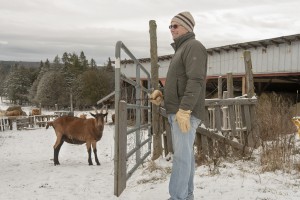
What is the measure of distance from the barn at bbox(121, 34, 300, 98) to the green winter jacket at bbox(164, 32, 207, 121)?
49.7 feet

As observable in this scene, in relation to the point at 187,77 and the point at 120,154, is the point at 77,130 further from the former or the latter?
the point at 187,77

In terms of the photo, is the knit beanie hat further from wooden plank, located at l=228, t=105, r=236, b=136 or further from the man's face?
wooden plank, located at l=228, t=105, r=236, b=136

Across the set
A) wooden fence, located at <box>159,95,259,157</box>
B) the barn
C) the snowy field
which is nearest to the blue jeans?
the snowy field

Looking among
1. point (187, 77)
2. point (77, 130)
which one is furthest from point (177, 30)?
→ point (77, 130)

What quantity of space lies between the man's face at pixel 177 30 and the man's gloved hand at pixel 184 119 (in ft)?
2.83

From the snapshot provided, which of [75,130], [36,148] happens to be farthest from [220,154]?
[36,148]

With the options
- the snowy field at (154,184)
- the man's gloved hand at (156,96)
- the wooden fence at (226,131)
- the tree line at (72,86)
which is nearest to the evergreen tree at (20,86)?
the tree line at (72,86)

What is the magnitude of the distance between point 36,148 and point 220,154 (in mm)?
10992

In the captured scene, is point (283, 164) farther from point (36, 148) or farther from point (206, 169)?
point (36, 148)

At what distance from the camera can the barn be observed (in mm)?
17953

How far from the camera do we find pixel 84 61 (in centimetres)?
9356

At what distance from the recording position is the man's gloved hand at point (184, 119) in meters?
3.52

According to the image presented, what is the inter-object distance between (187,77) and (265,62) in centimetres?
1707

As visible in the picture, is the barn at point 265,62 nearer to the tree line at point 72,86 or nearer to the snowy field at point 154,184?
the snowy field at point 154,184
